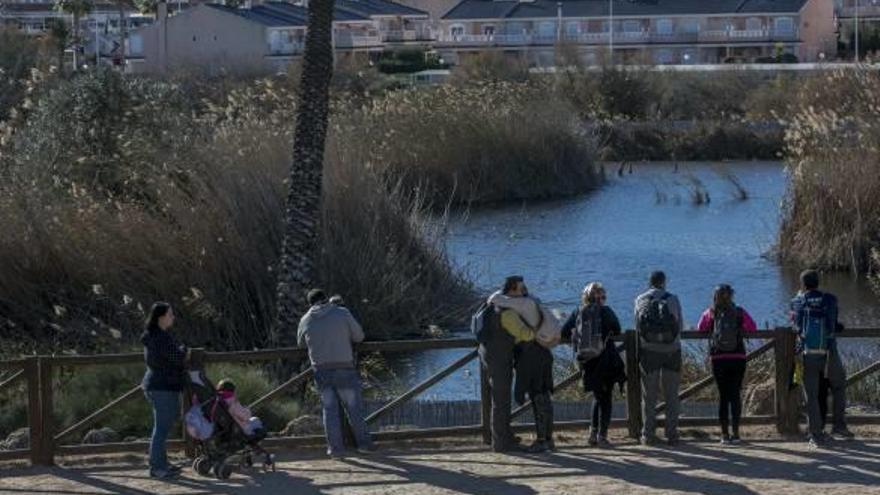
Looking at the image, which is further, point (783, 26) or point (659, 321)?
point (783, 26)

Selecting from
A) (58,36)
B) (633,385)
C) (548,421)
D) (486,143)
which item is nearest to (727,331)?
(633,385)

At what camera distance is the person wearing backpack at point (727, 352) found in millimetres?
14727

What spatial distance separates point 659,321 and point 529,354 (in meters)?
1.09

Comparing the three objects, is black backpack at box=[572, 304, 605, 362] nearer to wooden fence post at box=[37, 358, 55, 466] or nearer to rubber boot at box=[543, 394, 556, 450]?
rubber boot at box=[543, 394, 556, 450]

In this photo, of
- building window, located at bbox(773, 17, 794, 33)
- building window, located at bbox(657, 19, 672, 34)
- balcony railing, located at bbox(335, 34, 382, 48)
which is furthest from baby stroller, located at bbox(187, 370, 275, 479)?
building window, located at bbox(657, 19, 672, 34)

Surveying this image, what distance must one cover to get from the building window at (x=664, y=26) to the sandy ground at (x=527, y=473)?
318ft

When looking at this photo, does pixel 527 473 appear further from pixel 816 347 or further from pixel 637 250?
pixel 637 250

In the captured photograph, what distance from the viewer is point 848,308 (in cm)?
2992

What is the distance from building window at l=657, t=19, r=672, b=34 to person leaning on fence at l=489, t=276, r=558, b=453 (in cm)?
9734

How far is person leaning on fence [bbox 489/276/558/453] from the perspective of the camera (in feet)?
47.4

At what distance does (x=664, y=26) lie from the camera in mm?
110312

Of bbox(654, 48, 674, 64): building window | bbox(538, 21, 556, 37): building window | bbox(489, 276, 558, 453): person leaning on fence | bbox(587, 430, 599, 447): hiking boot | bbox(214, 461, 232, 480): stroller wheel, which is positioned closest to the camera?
bbox(214, 461, 232, 480): stroller wheel

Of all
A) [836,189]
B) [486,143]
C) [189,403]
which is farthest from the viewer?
[486,143]

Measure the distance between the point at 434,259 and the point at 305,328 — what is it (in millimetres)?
14097
